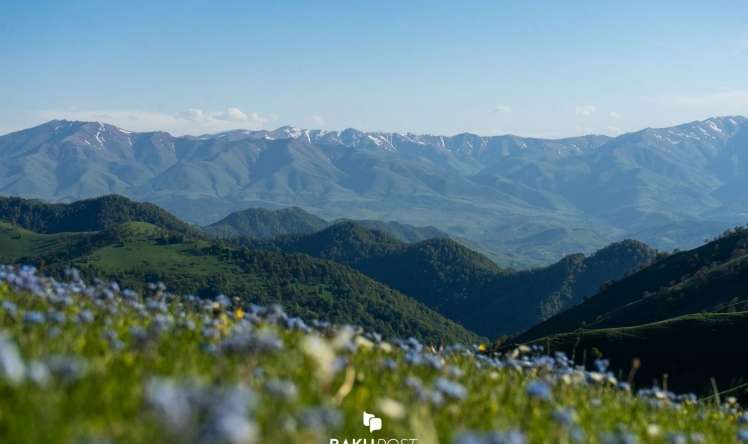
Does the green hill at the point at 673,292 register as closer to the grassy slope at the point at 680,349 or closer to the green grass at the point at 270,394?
the grassy slope at the point at 680,349

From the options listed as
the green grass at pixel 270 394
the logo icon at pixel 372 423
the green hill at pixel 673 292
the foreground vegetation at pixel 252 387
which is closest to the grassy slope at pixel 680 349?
the green hill at pixel 673 292

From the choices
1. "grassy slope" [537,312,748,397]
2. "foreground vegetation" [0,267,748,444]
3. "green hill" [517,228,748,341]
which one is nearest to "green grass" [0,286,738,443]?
"foreground vegetation" [0,267,748,444]

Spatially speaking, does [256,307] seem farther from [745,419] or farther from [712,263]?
[712,263]

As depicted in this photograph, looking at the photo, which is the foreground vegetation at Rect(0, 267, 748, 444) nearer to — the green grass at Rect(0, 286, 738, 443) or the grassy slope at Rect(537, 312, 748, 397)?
the green grass at Rect(0, 286, 738, 443)

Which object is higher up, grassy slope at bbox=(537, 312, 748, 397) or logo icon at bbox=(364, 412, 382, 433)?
logo icon at bbox=(364, 412, 382, 433)

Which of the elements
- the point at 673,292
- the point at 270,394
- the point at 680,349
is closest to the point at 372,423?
the point at 270,394

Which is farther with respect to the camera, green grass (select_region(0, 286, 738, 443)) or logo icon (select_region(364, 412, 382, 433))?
logo icon (select_region(364, 412, 382, 433))
